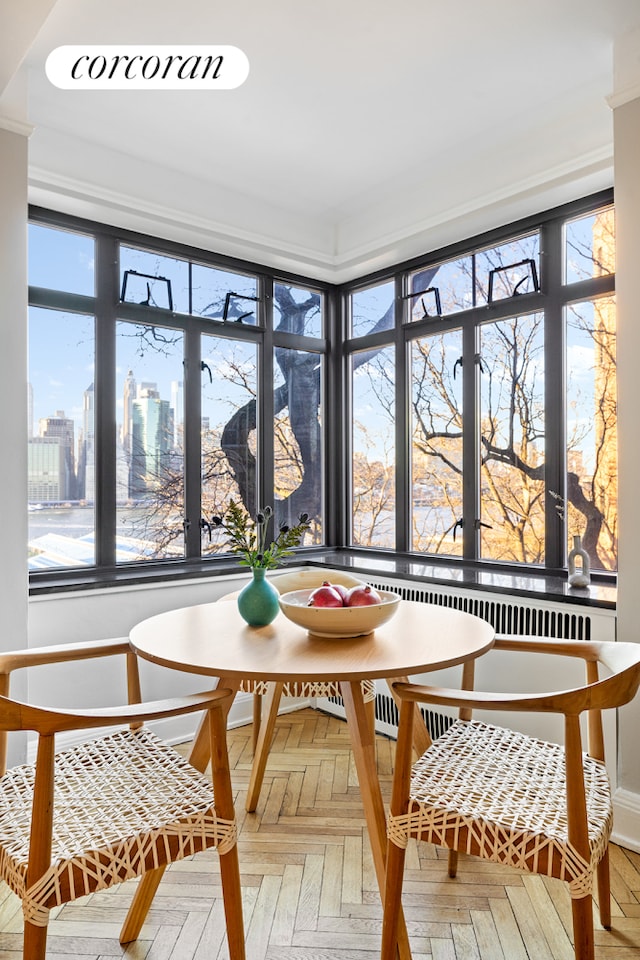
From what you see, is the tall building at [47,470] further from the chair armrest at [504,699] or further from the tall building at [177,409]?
the chair armrest at [504,699]

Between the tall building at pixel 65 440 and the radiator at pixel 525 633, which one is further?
the tall building at pixel 65 440

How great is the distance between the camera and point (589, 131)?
2.55 metres

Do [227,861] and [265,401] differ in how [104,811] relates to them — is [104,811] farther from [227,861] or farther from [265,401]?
[265,401]

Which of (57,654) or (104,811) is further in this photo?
(57,654)

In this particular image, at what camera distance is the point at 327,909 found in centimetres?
185

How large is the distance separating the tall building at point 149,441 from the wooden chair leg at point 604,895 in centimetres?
244

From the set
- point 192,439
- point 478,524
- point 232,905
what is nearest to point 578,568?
point 478,524

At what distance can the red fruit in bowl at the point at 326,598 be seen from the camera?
1802 millimetres

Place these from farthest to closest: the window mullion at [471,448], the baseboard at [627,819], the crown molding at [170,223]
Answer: the window mullion at [471,448] → the crown molding at [170,223] → the baseboard at [627,819]

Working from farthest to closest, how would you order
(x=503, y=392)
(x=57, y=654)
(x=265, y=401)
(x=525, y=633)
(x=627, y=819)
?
(x=265, y=401) < (x=503, y=392) < (x=525, y=633) < (x=627, y=819) < (x=57, y=654)

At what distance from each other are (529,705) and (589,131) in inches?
90.6

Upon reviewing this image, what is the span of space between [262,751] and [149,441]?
162cm

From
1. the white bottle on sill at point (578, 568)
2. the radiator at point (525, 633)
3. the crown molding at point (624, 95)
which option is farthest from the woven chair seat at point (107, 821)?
the crown molding at point (624, 95)

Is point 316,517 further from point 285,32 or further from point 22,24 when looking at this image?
point 22,24
